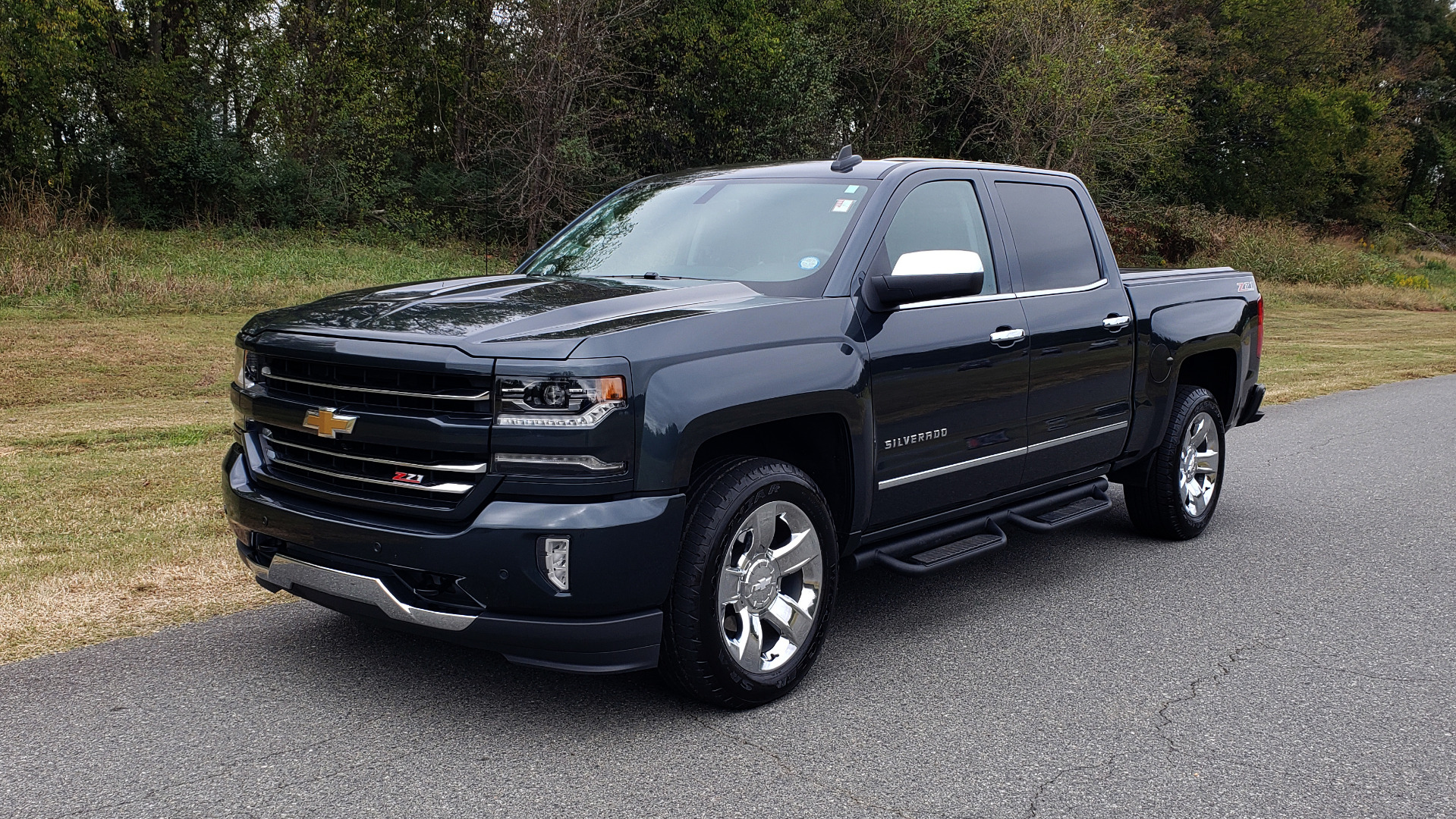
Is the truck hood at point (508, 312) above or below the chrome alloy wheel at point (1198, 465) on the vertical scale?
above

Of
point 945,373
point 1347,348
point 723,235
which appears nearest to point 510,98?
point 1347,348

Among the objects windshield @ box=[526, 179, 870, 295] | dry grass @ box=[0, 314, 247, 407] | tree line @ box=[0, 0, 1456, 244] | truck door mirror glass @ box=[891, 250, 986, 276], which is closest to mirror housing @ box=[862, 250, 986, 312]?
truck door mirror glass @ box=[891, 250, 986, 276]

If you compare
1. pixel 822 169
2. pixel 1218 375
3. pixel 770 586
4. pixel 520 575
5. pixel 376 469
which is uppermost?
pixel 822 169

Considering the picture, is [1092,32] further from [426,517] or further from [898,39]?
[426,517]

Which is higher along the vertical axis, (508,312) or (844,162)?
(844,162)

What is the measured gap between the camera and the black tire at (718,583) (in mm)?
3785

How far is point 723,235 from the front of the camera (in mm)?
4996

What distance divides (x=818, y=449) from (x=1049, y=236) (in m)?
2.02

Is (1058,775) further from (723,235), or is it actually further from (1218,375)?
(1218,375)

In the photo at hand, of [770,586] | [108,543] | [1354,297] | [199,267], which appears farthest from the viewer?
[1354,297]

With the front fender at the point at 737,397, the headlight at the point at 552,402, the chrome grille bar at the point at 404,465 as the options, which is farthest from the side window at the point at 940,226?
the chrome grille bar at the point at 404,465

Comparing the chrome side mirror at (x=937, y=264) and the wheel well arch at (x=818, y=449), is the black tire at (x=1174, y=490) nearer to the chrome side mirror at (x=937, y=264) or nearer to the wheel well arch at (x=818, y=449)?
the chrome side mirror at (x=937, y=264)

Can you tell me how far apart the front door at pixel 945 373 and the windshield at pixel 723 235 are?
25cm

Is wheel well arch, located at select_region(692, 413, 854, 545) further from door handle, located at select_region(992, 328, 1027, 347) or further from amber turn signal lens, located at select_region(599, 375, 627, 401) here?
door handle, located at select_region(992, 328, 1027, 347)
